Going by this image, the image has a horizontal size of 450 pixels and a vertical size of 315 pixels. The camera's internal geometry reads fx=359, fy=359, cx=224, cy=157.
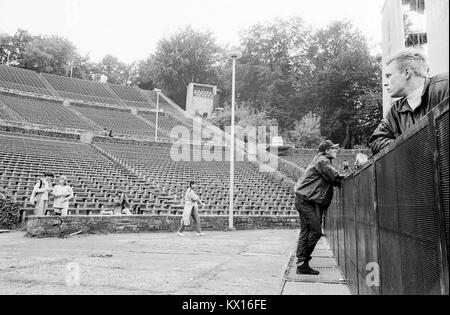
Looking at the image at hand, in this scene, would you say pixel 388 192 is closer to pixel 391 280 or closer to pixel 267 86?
pixel 391 280

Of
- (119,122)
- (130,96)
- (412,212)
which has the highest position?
(130,96)

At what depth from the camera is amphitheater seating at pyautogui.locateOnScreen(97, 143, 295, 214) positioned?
13.9m

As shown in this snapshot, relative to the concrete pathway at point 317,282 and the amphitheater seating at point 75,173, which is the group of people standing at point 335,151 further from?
the amphitheater seating at point 75,173

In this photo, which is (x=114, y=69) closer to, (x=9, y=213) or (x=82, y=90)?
(x=82, y=90)

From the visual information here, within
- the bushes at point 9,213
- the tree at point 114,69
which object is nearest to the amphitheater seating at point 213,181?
the bushes at point 9,213

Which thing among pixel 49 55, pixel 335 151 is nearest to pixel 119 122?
pixel 49 55

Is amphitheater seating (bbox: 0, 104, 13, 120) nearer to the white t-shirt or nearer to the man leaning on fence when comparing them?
the white t-shirt

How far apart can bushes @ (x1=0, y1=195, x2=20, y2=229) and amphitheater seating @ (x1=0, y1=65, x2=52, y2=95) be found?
28335mm

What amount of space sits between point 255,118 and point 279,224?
70.2ft

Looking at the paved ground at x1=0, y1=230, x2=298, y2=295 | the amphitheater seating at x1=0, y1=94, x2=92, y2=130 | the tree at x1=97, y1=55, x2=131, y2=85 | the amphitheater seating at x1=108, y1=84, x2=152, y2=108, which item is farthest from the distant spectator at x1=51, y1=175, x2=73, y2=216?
the tree at x1=97, y1=55, x2=131, y2=85

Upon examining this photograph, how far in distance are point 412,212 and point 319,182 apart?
3.06 metres

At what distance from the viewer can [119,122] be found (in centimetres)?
3155

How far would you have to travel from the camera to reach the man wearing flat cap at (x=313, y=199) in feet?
14.1

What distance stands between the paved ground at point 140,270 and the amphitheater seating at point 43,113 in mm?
21470
